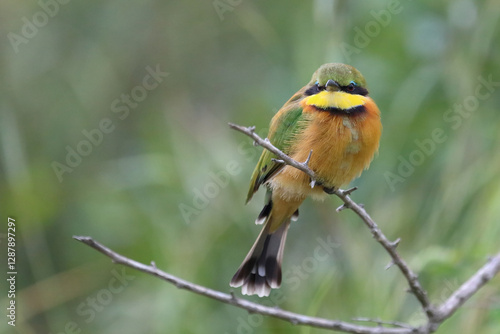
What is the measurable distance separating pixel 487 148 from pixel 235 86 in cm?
214

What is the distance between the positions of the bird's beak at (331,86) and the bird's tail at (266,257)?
1.86 feet

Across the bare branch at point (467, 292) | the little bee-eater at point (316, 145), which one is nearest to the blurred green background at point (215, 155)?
the little bee-eater at point (316, 145)

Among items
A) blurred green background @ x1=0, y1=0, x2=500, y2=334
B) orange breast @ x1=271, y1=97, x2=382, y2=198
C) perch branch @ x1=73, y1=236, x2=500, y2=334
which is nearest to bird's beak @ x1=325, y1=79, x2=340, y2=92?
orange breast @ x1=271, y1=97, x2=382, y2=198

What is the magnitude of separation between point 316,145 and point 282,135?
0.28 meters

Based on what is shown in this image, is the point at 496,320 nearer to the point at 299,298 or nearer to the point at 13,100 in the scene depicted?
the point at 299,298

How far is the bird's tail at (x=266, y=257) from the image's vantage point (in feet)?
11.3

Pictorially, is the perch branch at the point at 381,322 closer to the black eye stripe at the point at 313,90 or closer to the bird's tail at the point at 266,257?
the bird's tail at the point at 266,257

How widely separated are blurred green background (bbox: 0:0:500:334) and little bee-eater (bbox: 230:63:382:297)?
313 mm

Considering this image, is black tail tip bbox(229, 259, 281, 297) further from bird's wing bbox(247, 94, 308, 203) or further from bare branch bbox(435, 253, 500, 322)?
bare branch bbox(435, 253, 500, 322)

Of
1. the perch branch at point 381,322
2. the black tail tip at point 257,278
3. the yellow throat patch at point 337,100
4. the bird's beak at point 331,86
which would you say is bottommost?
the black tail tip at point 257,278

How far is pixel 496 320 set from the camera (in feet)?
9.16

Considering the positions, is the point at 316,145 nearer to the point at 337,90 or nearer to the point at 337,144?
the point at 337,144

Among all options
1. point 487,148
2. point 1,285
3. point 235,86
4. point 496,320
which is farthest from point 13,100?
point 496,320

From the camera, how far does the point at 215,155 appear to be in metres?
4.31
